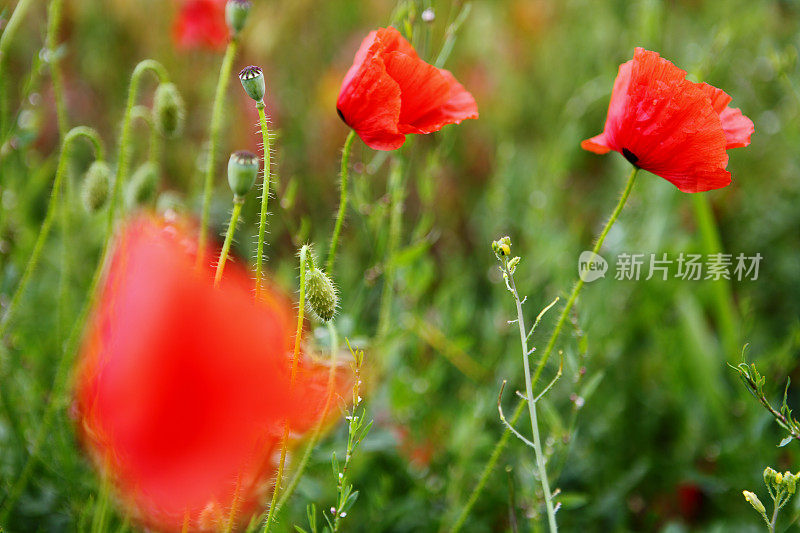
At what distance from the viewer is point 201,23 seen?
4.37 feet

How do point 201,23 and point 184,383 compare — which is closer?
point 184,383

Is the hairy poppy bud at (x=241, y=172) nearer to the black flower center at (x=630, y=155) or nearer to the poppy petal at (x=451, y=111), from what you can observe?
the poppy petal at (x=451, y=111)

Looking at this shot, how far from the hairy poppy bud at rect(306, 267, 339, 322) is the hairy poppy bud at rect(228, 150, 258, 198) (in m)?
0.09

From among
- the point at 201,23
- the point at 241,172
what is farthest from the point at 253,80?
the point at 201,23

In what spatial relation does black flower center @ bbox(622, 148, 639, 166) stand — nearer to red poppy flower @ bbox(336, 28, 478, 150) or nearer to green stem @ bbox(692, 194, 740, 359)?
red poppy flower @ bbox(336, 28, 478, 150)

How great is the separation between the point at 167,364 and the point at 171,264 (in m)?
0.08

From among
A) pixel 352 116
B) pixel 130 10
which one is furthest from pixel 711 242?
pixel 130 10

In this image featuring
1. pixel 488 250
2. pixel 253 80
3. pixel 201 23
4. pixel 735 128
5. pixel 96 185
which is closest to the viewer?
pixel 253 80

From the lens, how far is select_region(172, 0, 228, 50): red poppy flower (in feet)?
4.35

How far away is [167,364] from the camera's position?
16.3 inches

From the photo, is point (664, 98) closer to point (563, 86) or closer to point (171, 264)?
point (171, 264)

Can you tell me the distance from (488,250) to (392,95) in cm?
94

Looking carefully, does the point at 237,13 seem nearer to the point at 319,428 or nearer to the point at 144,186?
the point at 144,186
